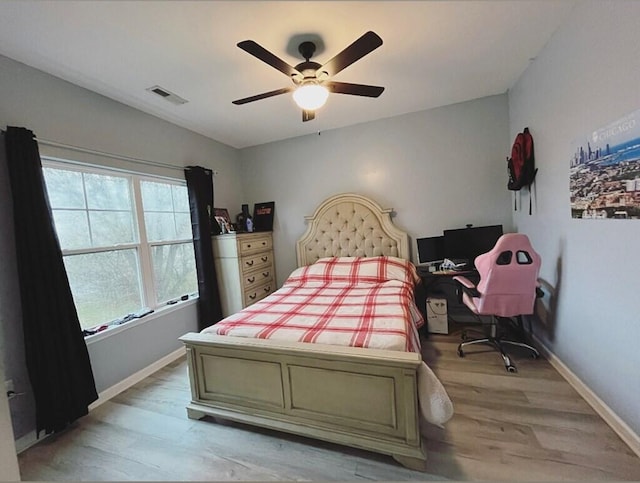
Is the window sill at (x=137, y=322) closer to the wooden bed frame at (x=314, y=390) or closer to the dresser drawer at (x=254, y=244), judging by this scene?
the dresser drawer at (x=254, y=244)

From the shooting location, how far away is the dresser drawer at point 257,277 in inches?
129

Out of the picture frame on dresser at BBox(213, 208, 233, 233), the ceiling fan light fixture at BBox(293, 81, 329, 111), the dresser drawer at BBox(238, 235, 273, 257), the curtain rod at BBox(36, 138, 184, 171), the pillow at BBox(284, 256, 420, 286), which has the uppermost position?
the ceiling fan light fixture at BBox(293, 81, 329, 111)

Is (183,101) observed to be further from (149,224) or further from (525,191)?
(525,191)

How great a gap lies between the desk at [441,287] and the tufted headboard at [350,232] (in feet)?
1.32

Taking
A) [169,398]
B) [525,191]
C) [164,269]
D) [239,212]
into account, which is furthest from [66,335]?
[525,191]

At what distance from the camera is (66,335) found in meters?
1.85

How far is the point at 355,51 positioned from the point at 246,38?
713 mm

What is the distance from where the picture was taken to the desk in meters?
2.76

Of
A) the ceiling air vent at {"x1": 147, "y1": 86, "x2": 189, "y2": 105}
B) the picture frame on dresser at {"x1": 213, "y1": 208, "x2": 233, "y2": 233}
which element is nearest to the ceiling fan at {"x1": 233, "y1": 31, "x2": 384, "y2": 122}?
the ceiling air vent at {"x1": 147, "y1": 86, "x2": 189, "y2": 105}

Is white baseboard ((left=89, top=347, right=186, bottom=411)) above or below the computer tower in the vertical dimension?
below

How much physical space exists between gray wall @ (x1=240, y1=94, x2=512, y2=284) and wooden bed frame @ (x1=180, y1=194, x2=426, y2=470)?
6.88 ft

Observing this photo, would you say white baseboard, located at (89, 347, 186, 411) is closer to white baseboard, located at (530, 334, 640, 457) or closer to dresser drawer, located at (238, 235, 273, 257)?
dresser drawer, located at (238, 235, 273, 257)

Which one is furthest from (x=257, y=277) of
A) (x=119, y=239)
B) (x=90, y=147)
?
(x=90, y=147)

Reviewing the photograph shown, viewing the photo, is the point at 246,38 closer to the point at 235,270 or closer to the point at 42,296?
the point at 42,296
